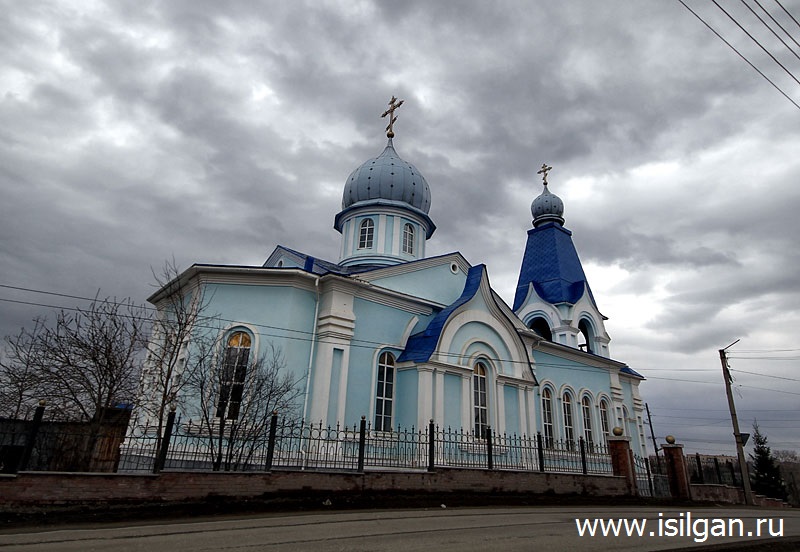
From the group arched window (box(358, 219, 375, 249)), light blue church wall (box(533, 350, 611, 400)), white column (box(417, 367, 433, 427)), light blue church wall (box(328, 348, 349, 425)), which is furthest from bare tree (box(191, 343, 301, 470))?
light blue church wall (box(533, 350, 611, 400))

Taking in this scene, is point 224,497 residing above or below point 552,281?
below

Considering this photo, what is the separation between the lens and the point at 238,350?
1258cm

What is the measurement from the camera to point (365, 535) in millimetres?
6277

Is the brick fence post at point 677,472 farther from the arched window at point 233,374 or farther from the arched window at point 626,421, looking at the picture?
the arched window at point 233,374

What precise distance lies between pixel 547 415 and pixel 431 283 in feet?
23.7

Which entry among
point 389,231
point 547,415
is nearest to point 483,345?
point 547,415

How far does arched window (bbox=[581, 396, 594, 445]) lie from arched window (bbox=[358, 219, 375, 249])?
11.0 m

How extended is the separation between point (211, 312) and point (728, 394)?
60.3 ft

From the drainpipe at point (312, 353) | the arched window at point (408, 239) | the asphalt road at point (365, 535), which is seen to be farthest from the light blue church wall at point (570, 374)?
the asphalt road at point (365, 535)

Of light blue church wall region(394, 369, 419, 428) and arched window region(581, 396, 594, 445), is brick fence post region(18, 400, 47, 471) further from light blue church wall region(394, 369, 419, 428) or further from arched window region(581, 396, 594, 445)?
arched window region(581, 396, 594, 445)

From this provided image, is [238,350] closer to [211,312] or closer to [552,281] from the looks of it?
[211,312]

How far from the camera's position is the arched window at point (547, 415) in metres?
18.8

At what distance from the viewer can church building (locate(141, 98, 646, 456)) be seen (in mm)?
12914

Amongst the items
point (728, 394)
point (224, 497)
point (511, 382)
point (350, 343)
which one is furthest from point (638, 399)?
point (224, 497)
